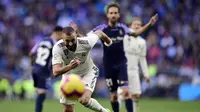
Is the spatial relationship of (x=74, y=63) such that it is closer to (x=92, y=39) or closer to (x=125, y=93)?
(x=92, y=39)

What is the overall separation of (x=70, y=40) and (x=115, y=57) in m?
3.40

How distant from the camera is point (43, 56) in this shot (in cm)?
1585

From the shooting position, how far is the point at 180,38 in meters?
28.1

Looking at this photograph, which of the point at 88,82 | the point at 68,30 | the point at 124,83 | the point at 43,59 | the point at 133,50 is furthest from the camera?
the point at 133,50

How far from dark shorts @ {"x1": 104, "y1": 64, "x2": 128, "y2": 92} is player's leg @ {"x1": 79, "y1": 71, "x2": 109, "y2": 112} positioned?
2133mm

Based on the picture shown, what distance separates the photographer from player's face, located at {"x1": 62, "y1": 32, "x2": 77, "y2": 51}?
10836mm

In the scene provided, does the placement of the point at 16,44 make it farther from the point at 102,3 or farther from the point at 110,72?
the point at 110,72

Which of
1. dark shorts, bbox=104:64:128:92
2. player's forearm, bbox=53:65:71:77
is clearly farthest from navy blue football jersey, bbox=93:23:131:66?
player's forearm, bbox=53:65:71:77

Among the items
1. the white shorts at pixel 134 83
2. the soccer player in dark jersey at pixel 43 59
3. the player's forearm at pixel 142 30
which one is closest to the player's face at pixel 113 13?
the player's forearm at pixel 142 30

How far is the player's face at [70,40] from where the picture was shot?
10.8m

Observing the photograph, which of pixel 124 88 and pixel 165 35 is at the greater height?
pixel 165 35

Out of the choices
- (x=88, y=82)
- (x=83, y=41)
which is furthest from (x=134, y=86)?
(x=83, y=41)

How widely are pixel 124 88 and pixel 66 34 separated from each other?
362cm

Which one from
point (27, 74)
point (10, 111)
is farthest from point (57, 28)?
point (27, 74)
